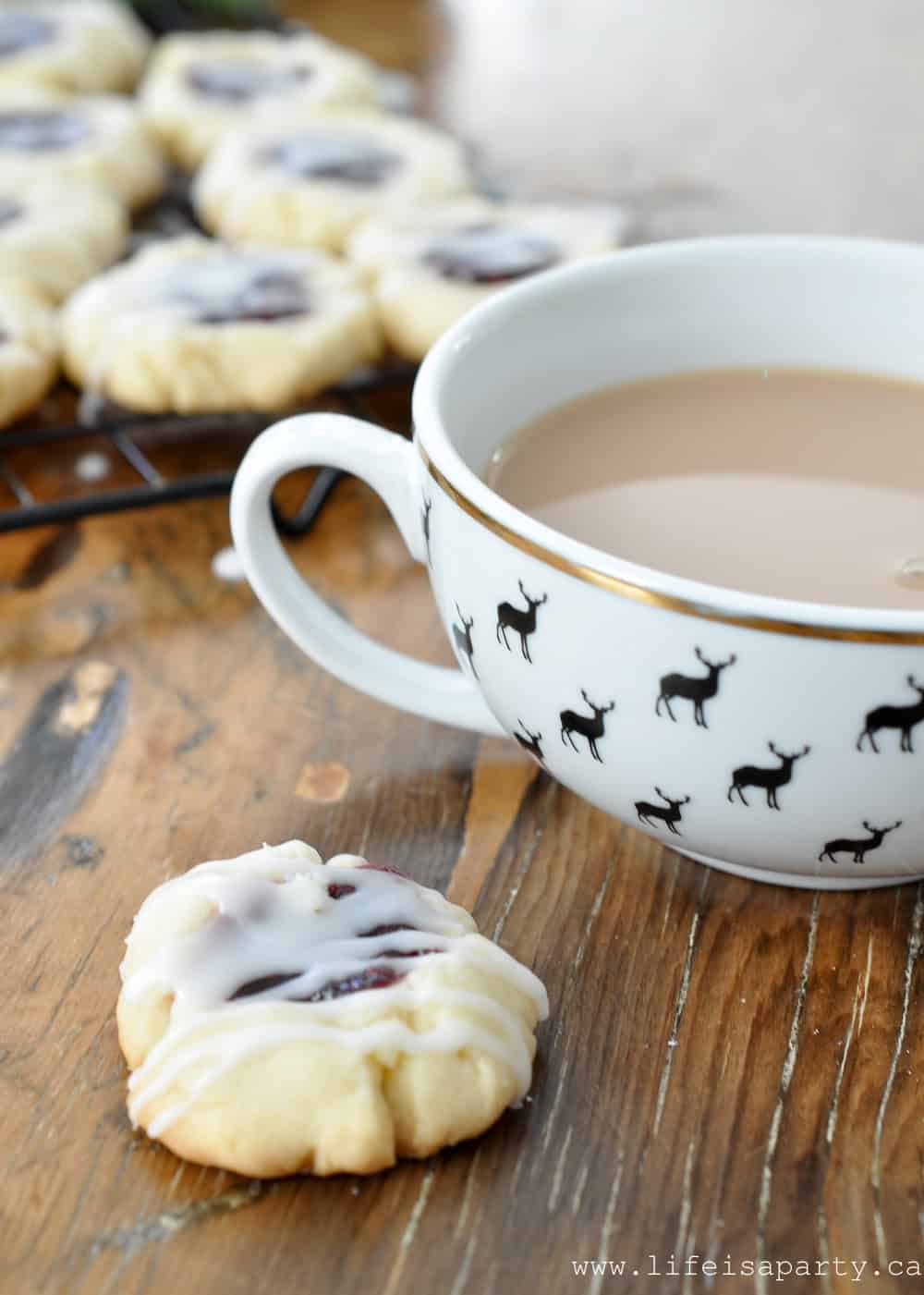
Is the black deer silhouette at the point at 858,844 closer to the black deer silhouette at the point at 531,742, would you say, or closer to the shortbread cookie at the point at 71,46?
the black deer silhouette at the point at 531,742

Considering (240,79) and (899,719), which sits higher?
(899,719)

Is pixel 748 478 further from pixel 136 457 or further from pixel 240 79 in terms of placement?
pixel 240 79

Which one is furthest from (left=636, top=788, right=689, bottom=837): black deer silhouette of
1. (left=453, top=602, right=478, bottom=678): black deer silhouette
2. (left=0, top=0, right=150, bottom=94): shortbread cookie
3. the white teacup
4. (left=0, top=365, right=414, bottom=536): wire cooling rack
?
(left=0, top=0, right=150, bottom=94): shortbread cookie

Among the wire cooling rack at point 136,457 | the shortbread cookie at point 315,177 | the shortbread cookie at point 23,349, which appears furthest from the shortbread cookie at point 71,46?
the wire cooling rack at point 136,457

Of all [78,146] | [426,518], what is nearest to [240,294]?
[78,146]

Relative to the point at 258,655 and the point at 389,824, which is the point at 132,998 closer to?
the point at 389,824

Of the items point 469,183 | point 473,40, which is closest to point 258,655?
point 469,183
